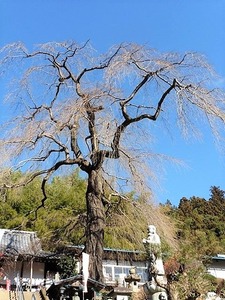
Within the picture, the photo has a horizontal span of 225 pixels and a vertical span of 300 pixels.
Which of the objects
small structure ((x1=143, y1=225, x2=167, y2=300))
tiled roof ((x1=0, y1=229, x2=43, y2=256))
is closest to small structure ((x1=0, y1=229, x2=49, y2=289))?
tiled roof ((x1=0, y1=229, x2=43, y2=256))

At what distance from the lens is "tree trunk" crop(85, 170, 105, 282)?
1051cm

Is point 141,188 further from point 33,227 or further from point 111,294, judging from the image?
point 33,227

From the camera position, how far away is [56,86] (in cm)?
1230

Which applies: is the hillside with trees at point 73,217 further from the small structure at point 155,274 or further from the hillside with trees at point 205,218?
the hillside with trees at point 205,218

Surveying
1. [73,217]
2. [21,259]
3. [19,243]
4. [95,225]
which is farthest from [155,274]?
[19,243]

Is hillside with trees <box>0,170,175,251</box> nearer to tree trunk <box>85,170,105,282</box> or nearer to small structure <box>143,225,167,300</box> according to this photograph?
tree trunk <box>85,170,105,282</box>

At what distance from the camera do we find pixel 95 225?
438 inches

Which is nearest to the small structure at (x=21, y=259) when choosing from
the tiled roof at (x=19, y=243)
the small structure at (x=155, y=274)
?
the tiled roof at (x=19, y=243)

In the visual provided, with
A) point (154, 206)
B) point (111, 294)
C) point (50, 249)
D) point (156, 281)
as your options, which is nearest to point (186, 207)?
point (50, 249)

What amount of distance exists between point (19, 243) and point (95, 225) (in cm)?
704

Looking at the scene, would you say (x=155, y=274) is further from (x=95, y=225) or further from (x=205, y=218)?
(x=205, y=218)

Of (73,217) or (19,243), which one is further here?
(19,243)

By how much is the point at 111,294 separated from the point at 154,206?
3.14 m

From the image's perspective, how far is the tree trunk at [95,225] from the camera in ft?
34.5
